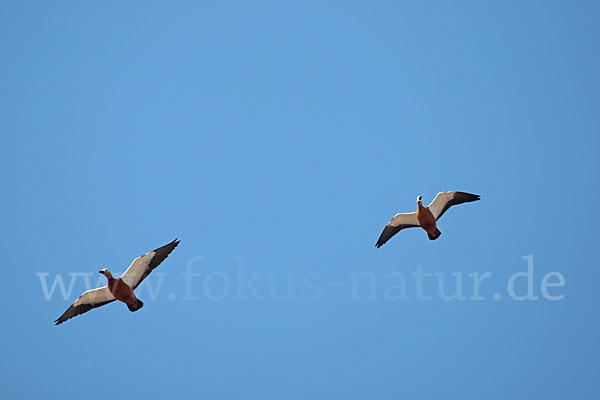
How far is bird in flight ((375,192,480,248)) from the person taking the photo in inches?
953

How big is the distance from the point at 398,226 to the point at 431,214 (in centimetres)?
196

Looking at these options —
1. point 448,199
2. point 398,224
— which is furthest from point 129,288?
point 448,199

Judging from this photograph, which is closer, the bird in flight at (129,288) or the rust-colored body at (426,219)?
the bird in flight at (129,288)

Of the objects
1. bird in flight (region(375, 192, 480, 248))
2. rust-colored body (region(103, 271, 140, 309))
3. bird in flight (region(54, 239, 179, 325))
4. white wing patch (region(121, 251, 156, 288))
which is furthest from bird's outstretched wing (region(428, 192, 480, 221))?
rust-colored body (region(103, 271, 140, 309))

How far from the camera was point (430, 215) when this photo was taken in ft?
79.7

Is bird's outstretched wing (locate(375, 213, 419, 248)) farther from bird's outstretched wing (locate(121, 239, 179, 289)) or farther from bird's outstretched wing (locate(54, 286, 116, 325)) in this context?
bird's outstretched wing (locate(54, 286, 116, 325))

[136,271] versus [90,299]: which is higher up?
[136,271]

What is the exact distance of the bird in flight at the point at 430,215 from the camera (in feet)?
79.5

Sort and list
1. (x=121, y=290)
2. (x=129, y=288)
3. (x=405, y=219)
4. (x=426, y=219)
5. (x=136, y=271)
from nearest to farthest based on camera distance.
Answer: (x=121, y=290) → (x=129, y=288) → (x=136, y=271) → (x=426, y=219) → (x=405, y=219)

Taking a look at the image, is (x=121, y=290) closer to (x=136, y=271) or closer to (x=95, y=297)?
(x=136, y=271)

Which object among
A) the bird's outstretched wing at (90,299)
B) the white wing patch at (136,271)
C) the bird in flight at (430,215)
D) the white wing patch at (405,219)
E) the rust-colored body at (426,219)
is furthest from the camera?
the white wing patch at (405,219)

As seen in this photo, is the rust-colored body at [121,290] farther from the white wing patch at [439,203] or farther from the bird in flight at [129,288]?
the white wing patch at [439,203]

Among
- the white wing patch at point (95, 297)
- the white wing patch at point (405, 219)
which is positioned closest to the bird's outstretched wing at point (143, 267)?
the white wing patch at point (95, 297)

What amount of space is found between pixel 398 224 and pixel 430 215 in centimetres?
191
